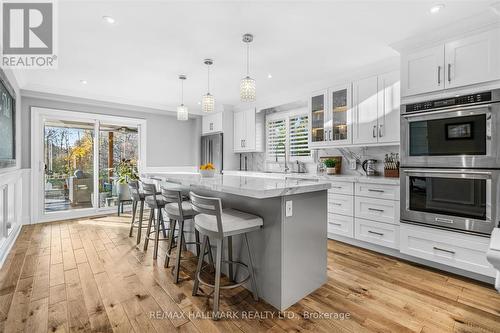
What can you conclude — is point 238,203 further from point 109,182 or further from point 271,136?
point 109,182

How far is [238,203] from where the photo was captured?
2.35 m

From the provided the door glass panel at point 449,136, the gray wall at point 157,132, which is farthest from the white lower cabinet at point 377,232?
the gray wall at point 157,132

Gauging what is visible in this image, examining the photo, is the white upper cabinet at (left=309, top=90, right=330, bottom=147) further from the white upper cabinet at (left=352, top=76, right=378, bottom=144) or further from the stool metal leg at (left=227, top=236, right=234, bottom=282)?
the stool metal leg at (left=227, top=236, right=234, bottom=282)

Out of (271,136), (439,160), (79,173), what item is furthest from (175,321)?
(79,173)

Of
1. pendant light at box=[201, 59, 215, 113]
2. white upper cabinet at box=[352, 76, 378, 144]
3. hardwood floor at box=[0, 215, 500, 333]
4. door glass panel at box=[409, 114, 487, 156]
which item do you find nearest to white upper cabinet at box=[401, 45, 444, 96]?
door glass panel at box=[409, 114, 487, 156]

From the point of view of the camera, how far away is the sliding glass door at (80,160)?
483 centimetres

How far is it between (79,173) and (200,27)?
432 centimetres

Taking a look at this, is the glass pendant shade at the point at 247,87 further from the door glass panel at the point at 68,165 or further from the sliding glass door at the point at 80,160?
the door glass panel at the point at 68,165

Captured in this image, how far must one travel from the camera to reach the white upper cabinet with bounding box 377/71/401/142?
3254 millimetres

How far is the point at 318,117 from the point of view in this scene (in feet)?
13.8

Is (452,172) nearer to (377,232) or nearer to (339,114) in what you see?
(377,232)

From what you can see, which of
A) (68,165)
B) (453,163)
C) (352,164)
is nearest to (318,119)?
(352,164)

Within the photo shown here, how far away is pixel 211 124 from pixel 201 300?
4.67m

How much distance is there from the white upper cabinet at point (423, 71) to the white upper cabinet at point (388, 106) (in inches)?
15.0
